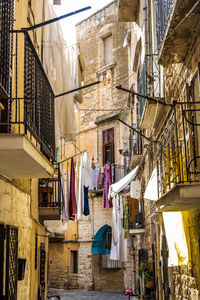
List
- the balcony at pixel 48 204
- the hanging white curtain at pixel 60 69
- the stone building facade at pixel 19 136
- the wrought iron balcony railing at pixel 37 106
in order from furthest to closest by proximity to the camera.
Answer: the balcony at pixel 48 204 < the hanging white curtain at pixel 60 69 < the wrought iron balcony railing at pixel 37 106 < the stone building facade at pixel 19 136

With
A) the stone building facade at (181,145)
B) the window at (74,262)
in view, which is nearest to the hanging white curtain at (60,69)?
the stone building facade at (181,145)

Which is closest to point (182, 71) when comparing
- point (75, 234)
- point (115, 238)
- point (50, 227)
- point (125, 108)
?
point (50, 227)

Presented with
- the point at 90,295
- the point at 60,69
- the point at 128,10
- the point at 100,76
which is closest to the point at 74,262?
the point at 90,295

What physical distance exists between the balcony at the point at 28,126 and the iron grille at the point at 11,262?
A: 1192 millimetres

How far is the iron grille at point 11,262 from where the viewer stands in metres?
7.29

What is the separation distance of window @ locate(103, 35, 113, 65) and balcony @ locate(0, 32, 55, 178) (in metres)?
16.4

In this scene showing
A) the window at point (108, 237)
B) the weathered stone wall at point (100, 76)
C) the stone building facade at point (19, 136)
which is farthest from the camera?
the weathered stone wall at point (100, 76)

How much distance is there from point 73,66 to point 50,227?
642 centimetres

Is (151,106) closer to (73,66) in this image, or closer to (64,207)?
(73,66)

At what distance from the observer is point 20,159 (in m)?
6.14

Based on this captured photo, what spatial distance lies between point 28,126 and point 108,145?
57.5 ft

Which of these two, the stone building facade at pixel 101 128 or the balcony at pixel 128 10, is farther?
the stone building facade at pixel 101 128

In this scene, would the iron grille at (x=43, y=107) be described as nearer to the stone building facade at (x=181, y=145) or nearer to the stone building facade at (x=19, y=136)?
the stone building facade at (x=19, y=136)

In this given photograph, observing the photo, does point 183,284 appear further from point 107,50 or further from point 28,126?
point 107,50
